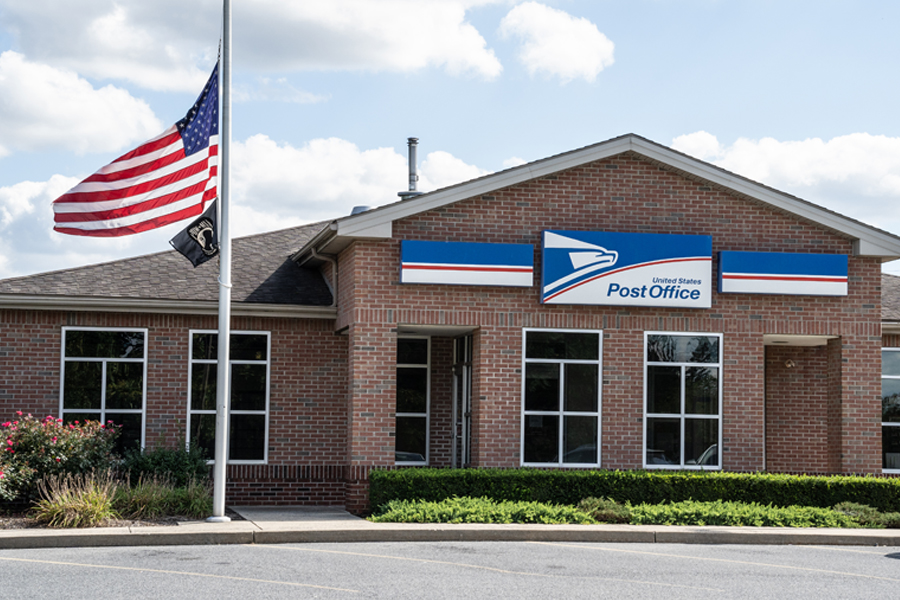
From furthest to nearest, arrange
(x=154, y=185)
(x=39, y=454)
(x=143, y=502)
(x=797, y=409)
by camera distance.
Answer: (x=797, y=409) < (x=39, y=454) < (x=143, y=502) < (x=154, y=185)

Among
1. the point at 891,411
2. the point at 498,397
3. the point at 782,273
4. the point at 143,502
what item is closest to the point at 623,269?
the point at 782,273

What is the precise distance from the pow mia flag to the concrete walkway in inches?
143

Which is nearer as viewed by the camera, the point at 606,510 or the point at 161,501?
the point at 161,501

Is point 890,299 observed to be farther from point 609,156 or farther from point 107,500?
point 107,500

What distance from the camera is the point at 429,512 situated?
13836 mm

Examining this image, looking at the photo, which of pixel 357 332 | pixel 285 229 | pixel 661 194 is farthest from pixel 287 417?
pixel 661 194

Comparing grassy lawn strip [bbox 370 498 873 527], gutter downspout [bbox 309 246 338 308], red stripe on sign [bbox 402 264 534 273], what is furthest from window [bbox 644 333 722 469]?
gutter downspout [bbox 309 246 338 308]

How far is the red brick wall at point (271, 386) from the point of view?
658 inches

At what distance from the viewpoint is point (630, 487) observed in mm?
15469

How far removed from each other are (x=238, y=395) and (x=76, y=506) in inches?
191

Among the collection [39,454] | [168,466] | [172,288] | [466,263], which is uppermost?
[466,263]

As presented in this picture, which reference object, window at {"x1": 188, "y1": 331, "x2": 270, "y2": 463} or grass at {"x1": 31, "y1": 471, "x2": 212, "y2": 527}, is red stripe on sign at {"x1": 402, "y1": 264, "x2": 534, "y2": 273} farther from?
grass at {"x1": 31, "y1": 471, "x2": 212, "y2": 527}

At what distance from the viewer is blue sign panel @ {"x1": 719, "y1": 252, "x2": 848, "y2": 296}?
54.6 feet

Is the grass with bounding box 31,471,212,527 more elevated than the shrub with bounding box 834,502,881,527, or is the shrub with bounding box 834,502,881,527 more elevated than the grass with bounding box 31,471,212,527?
the grass with bounding box 31,471,212,527
